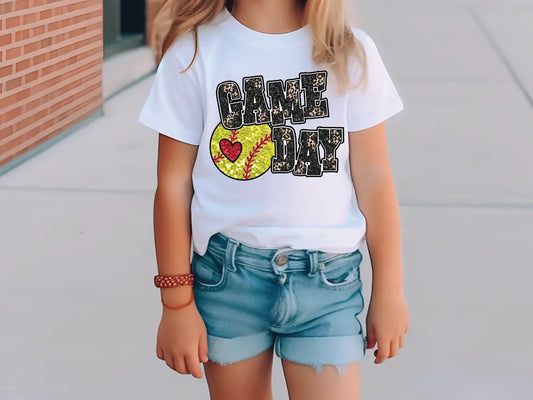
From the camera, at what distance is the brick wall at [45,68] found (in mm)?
5477

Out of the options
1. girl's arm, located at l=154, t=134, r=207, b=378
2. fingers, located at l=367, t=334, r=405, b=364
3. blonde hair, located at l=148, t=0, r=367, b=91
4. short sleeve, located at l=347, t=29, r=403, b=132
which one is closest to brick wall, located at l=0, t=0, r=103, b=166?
blonde hair, located at l=148, t=0, r=367, b=91

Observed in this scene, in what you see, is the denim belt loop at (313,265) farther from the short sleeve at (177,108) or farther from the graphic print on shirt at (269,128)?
the short sleeve at (177,108)

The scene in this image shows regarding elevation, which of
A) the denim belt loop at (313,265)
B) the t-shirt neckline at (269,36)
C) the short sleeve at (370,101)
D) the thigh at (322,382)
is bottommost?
the thigh at (322,382)

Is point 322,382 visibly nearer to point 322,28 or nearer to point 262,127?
point 262,127

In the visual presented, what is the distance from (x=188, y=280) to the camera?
6.81 feet

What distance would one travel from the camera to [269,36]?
2051 mm

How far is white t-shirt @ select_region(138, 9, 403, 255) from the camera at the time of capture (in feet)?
6.66

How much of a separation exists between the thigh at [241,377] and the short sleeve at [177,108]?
47 centimetres

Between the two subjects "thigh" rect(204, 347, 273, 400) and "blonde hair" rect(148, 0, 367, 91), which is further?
"thigh" rect(204, 347, 273, 400)

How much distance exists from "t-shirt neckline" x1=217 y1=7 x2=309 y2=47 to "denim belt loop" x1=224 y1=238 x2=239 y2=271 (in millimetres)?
396

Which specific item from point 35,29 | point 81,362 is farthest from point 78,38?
point 81,362

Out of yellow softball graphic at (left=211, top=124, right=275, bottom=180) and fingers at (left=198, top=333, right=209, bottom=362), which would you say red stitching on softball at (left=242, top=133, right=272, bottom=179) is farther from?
fingers at (left=198, top=333, right=209, bottom=362)

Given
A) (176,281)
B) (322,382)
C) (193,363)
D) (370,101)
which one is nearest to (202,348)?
(193,363)

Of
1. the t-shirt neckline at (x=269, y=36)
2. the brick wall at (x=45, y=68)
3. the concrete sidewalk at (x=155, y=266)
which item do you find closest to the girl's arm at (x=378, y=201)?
the t-shirt neckline at (x=269, y=36)
